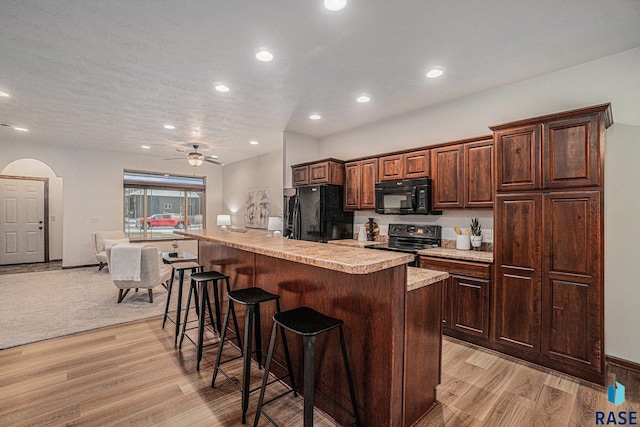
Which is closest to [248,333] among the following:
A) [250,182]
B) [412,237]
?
[412,237]

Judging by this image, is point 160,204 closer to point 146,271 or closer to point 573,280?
point 146,271

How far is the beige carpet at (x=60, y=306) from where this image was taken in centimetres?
338

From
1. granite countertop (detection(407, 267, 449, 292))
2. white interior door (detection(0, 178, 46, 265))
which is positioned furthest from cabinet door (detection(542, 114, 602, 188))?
white interior door (detection(0, 178, 46, 265))

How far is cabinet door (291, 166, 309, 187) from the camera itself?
5.14 m

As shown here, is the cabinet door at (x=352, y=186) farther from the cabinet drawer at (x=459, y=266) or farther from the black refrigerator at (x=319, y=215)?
the cabinet drawer at (x=459, y=266)

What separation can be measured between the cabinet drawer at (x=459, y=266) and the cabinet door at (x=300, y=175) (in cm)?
252

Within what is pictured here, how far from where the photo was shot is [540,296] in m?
2.63

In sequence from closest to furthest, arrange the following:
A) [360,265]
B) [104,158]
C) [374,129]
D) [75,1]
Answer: [360,265] < [75,1] < [374,129] < [104,158]

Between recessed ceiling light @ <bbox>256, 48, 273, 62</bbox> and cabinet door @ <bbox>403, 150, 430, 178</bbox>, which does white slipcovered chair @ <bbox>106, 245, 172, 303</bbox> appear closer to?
recessed ceiling light @ <bbox>256, 48, 273, 62</bbox>

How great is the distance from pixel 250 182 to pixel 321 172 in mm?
3480

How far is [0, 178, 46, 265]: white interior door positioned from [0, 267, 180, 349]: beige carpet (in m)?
1.57

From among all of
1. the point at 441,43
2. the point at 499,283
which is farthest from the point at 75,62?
the point at 499,283

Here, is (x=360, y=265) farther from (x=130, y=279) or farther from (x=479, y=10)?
(x=130, y=279)

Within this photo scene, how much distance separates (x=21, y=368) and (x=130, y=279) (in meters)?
1.71
